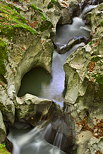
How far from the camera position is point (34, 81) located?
1089 centimetres

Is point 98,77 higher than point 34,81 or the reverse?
higher

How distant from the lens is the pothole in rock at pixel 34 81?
1011cm

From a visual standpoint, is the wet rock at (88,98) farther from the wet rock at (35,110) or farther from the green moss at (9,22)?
the green moss at (9,22)

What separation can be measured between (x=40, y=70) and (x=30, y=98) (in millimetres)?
3892

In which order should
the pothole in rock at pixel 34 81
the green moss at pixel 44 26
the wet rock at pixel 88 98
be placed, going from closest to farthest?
the wet rock at pixel 88 98 < the pothole in rock at pixel 34 81 < the green moss at pixel 44 26

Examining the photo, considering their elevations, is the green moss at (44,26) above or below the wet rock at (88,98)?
above

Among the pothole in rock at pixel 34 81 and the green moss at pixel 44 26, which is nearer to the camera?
the pothole in rock at pixel 34 81

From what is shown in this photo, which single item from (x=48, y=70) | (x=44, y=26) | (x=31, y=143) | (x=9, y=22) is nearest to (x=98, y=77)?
(x=31, y=143)

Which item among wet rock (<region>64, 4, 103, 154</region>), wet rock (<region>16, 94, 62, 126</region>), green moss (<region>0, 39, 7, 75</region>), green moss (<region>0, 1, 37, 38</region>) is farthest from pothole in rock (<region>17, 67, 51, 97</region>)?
green moss (<region>0, 1, 37, 38</region>)

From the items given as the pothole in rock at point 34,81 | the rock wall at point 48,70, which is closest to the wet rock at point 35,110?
the rock wall at point 48,70

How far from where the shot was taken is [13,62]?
9.29m

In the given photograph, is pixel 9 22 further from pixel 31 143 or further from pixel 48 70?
pixel 31 143

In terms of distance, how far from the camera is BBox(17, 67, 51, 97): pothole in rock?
1011cm

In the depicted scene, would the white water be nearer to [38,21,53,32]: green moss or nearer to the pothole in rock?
the pothole in rock
